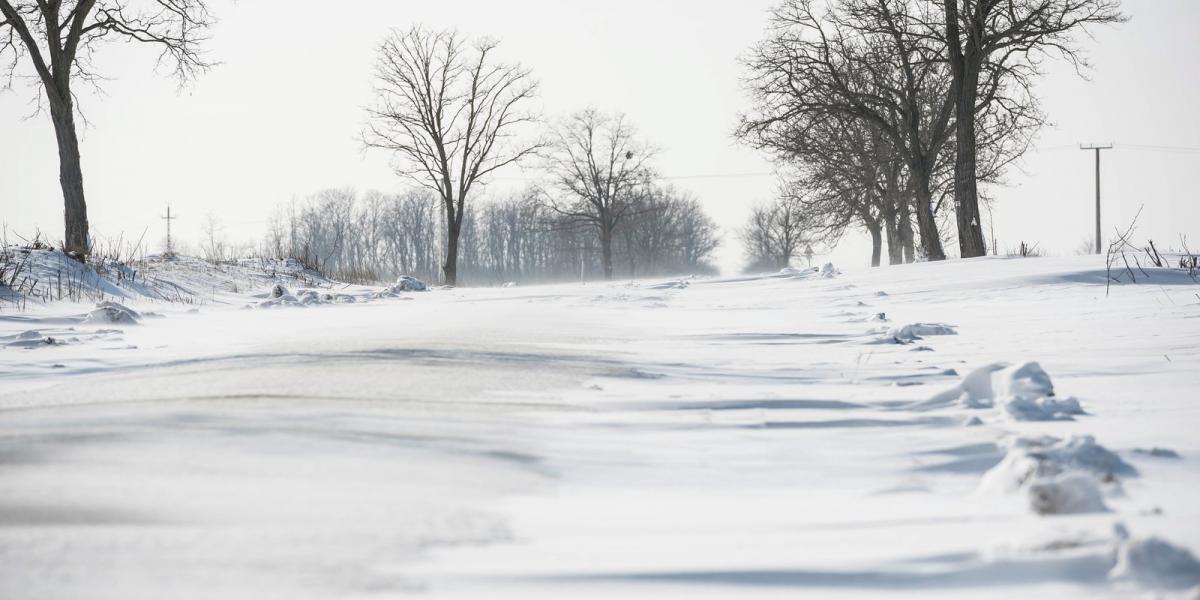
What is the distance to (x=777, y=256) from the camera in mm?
78125

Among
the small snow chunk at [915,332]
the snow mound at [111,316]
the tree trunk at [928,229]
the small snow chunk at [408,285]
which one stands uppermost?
the tree trunk at [928,229]

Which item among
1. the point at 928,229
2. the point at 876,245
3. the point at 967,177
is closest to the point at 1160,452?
the point at 967,177

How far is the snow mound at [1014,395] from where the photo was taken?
2344mm

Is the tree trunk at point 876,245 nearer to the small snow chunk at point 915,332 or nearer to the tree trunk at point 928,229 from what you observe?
the tree trunk at point 928,229

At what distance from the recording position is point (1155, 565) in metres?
1.10

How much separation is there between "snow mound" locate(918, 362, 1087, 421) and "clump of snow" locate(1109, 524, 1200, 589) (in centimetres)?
124

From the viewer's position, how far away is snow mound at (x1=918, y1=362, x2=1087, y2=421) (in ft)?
7.69

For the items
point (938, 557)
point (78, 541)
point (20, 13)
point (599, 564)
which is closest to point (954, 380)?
point (938, 557)

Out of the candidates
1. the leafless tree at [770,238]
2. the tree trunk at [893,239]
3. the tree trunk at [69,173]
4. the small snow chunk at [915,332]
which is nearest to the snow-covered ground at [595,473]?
the small snow chunk at [915,332]

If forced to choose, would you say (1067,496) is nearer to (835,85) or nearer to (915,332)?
(915,332)

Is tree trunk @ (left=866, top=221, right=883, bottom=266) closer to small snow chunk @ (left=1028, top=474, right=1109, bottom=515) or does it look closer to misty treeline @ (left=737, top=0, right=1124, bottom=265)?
misty treeline @ (left=737, top=0, right=1124, bottom=265)

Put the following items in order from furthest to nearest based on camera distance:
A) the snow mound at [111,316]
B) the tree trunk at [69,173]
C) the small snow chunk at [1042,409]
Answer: the tree trunk at [69,173] → the snow mound at [111,316] → the small snow chunk at [1042,409]

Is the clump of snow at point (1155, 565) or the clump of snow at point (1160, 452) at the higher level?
the clump of snow at point (1155, 565)

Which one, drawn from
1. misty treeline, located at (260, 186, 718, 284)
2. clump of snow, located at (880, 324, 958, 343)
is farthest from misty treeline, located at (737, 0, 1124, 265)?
misty treeline, located at (260, 186, 718, 284)
